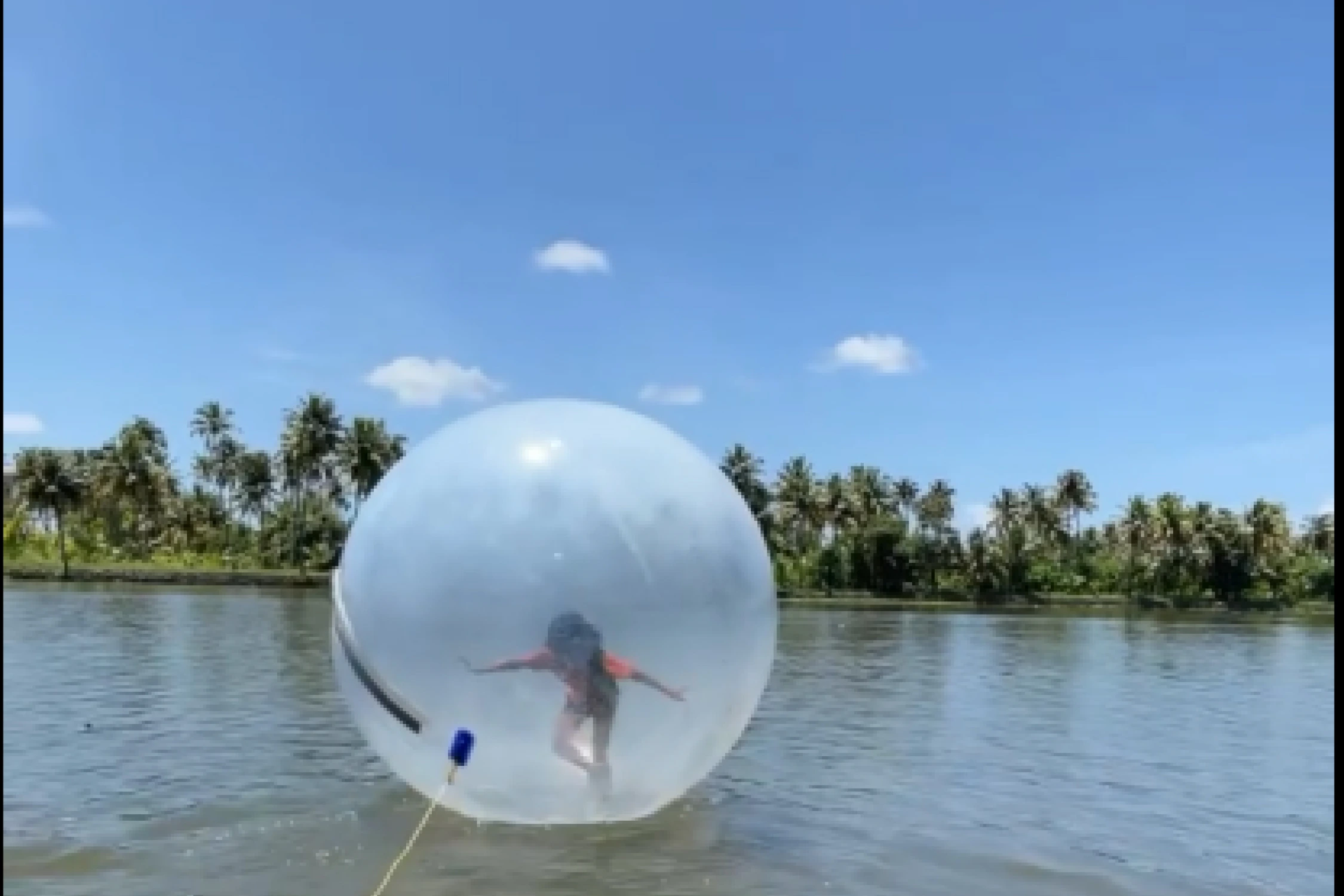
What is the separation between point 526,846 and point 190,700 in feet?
32.1

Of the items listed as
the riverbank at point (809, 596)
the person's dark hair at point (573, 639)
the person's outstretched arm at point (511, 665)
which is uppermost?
the person's dark hair at point (573, 639)

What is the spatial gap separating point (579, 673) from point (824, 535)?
92333 millimetres

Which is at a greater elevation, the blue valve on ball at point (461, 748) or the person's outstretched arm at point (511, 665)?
the person's outstretched arm at point (511, 665)

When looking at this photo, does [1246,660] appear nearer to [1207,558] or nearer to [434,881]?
[434,881]

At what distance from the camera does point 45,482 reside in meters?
75.7

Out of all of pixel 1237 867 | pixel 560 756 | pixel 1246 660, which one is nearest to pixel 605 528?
pixel 560 756

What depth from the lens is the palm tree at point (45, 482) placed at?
247ft

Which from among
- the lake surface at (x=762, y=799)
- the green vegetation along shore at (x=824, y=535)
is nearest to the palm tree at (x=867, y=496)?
the green vegetation along shore at (x=824, y=535)

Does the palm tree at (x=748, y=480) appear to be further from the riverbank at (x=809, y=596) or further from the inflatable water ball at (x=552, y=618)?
the inflatable water ball at (x=552, y=618)

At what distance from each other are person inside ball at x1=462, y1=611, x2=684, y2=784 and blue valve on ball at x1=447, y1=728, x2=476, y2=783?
15.4 inches

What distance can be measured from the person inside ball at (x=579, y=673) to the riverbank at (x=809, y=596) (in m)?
46.0

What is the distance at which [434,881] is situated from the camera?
25.2 ft

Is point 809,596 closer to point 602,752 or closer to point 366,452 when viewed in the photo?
point 366,452

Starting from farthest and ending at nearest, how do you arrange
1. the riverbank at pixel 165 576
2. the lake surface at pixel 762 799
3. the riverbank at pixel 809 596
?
the riverbank at pixel 809 596 → the riverbank at pixel 165 576 → the lake surface at pixel 762 799
